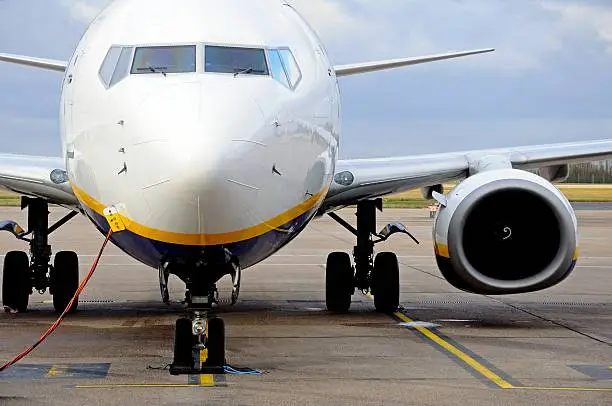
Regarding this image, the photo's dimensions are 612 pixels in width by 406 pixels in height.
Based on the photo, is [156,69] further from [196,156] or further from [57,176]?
[57,176]

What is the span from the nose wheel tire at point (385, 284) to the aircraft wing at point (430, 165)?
1.17m

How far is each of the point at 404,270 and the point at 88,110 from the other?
1480 centimetres

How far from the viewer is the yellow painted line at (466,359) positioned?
9703 mm

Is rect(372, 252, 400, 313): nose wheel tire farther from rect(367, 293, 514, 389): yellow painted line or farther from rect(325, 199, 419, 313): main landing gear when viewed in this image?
rect(367, 293, 514, 389): yellow painted line

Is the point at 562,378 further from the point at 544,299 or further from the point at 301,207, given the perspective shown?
the point at 544,299

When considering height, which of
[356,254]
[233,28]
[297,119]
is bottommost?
[356,254]

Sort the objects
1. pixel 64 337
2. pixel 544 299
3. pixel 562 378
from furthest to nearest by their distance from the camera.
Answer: pixel 544 299
pixel 64 337
pixel 562 378

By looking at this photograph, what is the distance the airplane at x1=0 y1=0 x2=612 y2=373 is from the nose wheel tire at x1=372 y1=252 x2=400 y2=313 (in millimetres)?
2315

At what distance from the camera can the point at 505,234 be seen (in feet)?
43.7

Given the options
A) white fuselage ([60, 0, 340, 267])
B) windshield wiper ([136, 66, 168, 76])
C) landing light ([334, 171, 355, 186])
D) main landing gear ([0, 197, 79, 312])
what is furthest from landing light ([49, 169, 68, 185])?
windshield wiper ([136, 66, 168, 76])

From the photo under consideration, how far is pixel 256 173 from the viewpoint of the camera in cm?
932

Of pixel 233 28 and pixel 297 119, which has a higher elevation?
pixel 233 28

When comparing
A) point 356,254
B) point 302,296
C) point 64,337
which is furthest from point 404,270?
point 64,337

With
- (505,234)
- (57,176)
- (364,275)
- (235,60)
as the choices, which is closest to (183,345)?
(235,60)
